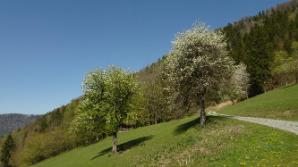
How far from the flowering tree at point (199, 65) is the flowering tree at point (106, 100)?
9.48 metres

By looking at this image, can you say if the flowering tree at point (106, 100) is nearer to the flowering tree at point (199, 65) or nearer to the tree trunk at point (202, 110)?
the flowering tree at point (199, 65)

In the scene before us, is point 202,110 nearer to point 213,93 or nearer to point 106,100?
point 213,93

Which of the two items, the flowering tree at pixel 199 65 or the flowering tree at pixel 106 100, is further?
the flowering tree at pixel 106 100

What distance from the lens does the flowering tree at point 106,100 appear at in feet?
170

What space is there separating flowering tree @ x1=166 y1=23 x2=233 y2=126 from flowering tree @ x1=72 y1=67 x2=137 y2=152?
9.48 m

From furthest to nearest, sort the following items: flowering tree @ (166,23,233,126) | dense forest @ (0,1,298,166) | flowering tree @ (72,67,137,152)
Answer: dense forest @ (0,1,298,166) < flowering tree @ (72,67,137,152) < flowering tree @ (166,23,233,126)

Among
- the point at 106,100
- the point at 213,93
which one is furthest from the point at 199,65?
the point at 106,100

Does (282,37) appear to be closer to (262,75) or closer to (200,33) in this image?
(262,75)

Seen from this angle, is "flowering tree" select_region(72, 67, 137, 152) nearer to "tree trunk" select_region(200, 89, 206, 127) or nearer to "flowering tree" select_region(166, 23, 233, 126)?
"flowering tree" select_region(166, 23, 233, 126)

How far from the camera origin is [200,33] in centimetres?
4609

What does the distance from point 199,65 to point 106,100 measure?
1662 cm

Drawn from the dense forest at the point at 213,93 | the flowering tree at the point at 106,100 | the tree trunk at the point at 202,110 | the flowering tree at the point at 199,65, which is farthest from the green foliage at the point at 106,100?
the tree trunk at the point at 202,110

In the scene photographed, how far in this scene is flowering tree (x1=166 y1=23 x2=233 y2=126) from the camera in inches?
1732

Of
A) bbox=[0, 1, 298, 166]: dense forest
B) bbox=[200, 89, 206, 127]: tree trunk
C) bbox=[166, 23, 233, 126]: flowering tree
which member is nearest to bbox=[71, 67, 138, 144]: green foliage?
bbox=[0, 1, 298, 166]: dense forest
